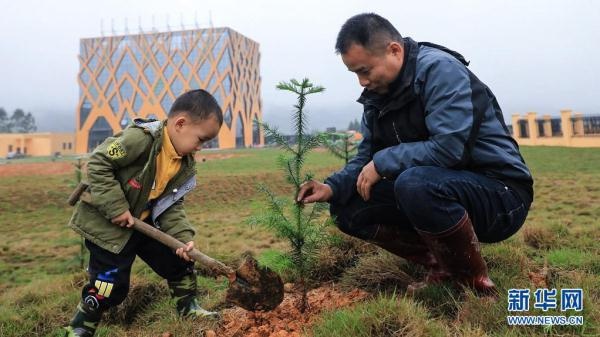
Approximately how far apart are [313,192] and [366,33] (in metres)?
0.95

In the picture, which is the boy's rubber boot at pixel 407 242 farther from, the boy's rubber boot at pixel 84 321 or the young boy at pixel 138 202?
the boy's rubber boot at pixel 84 321

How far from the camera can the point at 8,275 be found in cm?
546

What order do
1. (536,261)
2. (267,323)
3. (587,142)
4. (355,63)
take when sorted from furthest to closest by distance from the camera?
(587,142)
(536,261)
(267,323)
(355,63)

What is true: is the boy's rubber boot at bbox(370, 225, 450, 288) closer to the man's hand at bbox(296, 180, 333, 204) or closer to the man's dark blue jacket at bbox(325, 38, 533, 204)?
the man's hand at bbox(296, 180, 333, 204)

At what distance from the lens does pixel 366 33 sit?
7.64ft

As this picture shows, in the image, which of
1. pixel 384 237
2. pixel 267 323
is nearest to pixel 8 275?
pixel 267 323

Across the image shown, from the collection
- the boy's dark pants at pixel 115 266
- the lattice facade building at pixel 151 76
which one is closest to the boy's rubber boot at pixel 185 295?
the boy's dark pants at pixel 115 266

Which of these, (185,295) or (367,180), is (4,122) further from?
(367,180)

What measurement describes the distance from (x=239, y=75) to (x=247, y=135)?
1005cm

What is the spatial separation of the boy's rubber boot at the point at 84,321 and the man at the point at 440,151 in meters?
1.49

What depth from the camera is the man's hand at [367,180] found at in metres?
2.45

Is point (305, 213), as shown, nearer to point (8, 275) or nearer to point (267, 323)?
point (267, 323)

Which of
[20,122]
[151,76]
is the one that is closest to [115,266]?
[151,76]

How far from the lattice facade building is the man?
67036 mm
